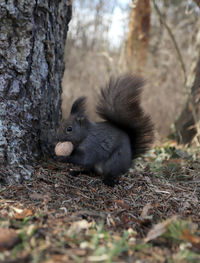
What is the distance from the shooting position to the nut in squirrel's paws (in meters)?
2.71

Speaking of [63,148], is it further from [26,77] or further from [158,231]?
[158,231]

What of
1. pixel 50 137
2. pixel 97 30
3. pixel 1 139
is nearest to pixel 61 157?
pixel 50 137

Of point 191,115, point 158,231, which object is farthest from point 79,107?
point 191,115

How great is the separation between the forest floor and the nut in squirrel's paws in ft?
0.50

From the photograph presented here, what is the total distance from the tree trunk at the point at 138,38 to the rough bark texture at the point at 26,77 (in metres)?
4.77

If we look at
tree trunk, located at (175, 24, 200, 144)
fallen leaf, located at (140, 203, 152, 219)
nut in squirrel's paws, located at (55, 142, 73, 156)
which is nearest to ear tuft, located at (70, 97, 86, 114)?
nut in squirrel's paws, located at (55, 142, 73, 156)

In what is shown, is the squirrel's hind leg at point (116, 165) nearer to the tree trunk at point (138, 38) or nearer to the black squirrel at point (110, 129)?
the black squirrel at point (110, 129)

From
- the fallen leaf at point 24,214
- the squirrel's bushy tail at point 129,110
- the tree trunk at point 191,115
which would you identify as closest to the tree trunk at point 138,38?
the tree trunk at point 191,115

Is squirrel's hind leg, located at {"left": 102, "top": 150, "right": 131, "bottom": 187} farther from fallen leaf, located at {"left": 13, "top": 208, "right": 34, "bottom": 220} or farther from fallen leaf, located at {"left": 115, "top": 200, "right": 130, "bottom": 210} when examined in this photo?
fallen leaf, located at {"left": 13, "top": 208, "right": 34, "bottom": 220}

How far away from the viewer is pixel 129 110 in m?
2.99

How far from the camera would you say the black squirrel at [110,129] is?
291 cm

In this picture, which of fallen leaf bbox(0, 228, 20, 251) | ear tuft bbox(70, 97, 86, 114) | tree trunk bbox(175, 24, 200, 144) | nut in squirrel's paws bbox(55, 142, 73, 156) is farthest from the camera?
tree trunk bbox(175, 24, 200, 144)

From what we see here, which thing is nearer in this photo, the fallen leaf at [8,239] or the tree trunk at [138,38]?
the fallen leaf at [8,239]

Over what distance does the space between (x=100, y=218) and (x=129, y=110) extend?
1.35 metres
